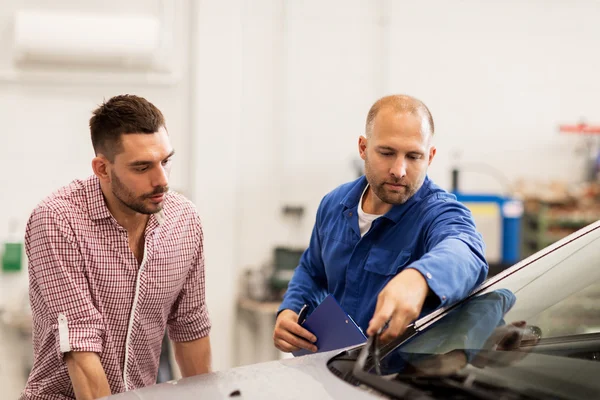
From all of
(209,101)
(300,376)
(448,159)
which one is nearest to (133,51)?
(209,101)

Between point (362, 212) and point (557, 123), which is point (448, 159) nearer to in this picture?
point (557, 123)

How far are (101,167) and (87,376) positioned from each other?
505 mm

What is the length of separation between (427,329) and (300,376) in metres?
0.31

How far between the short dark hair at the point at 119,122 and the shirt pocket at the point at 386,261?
0.62 meters

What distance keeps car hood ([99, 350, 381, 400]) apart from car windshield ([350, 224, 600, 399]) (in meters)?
0.08

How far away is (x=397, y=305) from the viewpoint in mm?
1286

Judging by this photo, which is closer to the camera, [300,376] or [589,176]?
[300,376]

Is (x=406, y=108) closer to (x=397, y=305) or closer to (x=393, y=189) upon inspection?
(x=393, y=189)

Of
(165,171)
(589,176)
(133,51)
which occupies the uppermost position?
(133,51)

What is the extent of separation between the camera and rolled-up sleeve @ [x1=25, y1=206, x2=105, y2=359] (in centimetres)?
169

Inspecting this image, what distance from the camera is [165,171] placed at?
5.90 feet

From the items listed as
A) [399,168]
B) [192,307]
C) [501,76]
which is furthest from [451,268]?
[501,76]

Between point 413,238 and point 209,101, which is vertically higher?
point 209,101

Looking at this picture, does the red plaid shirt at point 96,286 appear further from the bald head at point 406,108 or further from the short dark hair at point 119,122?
the bald head at point 406,108
